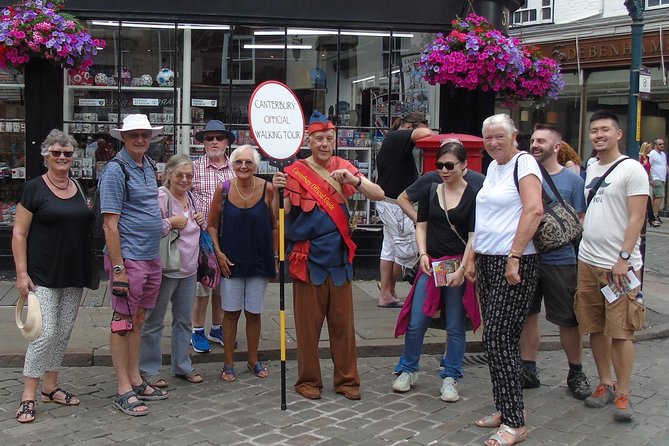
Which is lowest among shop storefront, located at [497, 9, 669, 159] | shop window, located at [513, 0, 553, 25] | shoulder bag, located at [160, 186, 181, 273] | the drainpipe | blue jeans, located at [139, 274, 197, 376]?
blue jeans, located at [139, 274, 197, 376]

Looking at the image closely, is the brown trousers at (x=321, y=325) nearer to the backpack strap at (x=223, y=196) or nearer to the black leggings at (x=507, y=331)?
the backpack strap at (x=223, y=196)

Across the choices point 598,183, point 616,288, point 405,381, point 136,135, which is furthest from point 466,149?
point 136,135

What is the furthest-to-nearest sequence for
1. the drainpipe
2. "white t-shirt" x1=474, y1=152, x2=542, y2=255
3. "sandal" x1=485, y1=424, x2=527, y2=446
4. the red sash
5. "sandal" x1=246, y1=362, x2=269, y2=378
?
the drainpipe < "sandal" x1=246, y1=362, x2=269, y2=378 < the red sash < "white t-shirt" x1=474, y1=152, x2=542, y2=255 < "sandal" x1=485, y1=424, x2=527, y2=446

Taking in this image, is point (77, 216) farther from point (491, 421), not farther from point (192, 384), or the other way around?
point (491, 421)

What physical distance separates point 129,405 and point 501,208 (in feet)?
9.07

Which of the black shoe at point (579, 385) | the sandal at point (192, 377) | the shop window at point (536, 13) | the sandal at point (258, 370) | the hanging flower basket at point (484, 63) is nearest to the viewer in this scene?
the black shoe at point (579, 385)

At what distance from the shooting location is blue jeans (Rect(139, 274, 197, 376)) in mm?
5562

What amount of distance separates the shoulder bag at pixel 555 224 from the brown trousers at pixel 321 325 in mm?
1412

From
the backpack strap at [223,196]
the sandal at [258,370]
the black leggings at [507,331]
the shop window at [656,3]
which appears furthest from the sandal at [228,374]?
the shop window at [656,3]

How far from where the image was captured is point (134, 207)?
5086 mm

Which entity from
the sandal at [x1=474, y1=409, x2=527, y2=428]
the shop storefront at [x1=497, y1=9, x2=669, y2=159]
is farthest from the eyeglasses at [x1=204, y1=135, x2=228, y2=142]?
the shop storefront at [x1=497, y1=9, x2=669, y2=159]

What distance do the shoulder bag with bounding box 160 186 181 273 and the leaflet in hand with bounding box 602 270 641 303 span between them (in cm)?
299

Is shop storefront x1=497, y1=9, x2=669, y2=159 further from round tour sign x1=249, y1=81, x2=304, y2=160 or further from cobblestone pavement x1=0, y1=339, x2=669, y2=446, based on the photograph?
round tour sign x1=249, y1=81, x2=304, y2=160

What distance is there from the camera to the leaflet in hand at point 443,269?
17.6 ft
